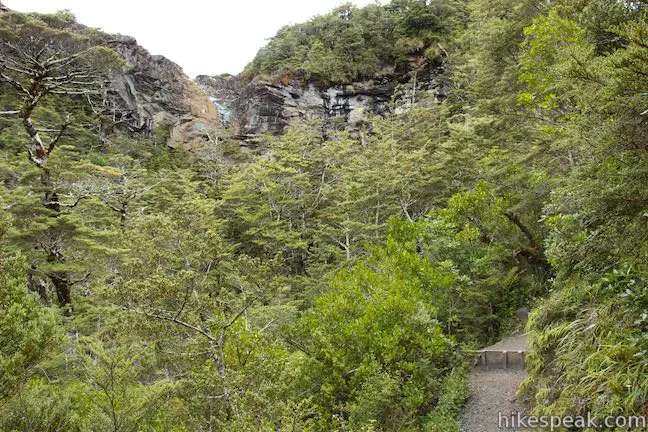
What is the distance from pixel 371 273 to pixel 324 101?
28.0m

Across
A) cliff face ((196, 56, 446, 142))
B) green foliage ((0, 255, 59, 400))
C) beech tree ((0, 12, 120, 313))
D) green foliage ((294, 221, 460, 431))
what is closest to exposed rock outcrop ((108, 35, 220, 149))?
beech tree ((0, 12, 120, 313))

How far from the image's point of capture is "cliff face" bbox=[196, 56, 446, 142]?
33.4 metres

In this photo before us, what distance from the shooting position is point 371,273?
9.11m

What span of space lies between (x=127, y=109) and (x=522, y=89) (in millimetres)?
31714

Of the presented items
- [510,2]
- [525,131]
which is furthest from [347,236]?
[510,2]

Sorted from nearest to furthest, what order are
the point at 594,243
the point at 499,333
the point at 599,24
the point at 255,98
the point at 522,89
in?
1. the point at 594,243
2. the point at 599,24
3. the point at 499,333
4. the point at 522,89
5. the point at 255,98

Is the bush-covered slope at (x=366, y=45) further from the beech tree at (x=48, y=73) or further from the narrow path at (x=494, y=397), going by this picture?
the narrow path at (x=494, y=397)

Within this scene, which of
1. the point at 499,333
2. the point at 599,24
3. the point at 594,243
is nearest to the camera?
the point at 594,243

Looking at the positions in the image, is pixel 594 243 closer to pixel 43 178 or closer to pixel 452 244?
pixel 452 244

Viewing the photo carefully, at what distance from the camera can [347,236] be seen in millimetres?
16953

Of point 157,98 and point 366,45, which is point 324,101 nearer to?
point 366,45

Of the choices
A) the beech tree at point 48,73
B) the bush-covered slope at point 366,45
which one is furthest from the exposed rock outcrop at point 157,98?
the bush-covered slope at point 366,45

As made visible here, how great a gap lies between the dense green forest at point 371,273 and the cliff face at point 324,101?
13268mm

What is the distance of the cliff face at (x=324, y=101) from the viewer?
33438 mm
